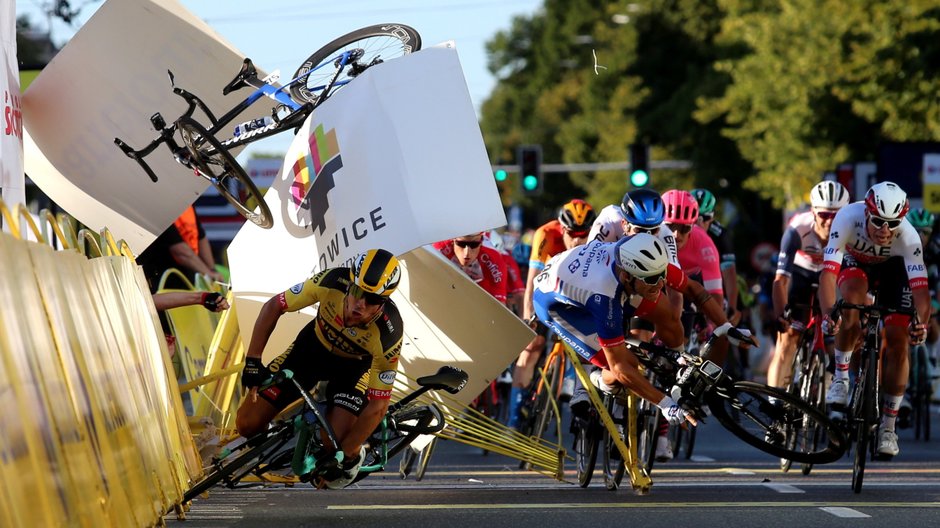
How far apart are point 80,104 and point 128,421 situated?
213 inches

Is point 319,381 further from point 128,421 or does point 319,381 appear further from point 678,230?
point 678,230

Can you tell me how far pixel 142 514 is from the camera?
6.87m

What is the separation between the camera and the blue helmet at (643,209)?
33.3 feet

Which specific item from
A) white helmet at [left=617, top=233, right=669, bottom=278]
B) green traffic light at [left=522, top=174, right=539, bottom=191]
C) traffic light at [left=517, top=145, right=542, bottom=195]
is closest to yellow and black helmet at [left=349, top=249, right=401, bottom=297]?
white helmet at [left=617, top=233, right=669, bottom=278]

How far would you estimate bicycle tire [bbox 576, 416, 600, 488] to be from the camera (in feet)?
33.2

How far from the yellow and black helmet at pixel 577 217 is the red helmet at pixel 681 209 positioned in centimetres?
91

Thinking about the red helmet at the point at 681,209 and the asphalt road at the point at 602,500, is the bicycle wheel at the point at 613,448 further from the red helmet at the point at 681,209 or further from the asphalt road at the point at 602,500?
the red helmet at the point at 681,209

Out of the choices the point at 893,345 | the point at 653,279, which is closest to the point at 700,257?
the point at 893,345

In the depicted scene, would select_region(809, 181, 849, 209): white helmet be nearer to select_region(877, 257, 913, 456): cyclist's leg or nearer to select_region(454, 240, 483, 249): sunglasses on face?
select_region(877, 257, 913, 456): cyclist's leg

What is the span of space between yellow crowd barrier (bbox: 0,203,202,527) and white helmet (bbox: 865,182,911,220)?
4.54 meters

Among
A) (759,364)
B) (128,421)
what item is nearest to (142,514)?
(128,421)

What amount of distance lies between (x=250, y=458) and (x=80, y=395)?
6.49 ft

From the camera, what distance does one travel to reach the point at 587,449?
400 inches

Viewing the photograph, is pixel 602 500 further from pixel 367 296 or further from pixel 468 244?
pixel 468 244
